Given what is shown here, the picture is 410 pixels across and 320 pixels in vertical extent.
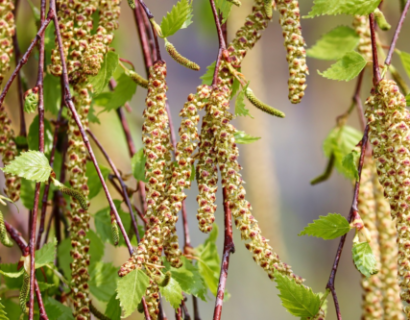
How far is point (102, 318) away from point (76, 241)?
0.08 meters

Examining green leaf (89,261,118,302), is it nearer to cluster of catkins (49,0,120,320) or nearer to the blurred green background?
cluster of catkins (49,0,120,320)

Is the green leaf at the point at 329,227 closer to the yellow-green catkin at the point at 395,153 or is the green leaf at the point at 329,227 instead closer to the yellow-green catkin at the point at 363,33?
the yellow-green catkin at the point at 395,153

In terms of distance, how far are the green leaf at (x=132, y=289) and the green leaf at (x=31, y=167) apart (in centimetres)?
12

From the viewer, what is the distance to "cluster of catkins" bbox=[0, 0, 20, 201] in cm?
48

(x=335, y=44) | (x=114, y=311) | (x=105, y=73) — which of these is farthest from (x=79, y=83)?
(x=335, y=44)

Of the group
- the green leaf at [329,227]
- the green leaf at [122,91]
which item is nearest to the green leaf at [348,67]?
the green leaf at [329,227]

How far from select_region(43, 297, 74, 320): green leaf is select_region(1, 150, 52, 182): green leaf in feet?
0.55

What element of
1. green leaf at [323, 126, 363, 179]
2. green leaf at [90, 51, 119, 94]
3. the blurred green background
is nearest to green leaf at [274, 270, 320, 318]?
green leaf at [90, 51, 119, 94]

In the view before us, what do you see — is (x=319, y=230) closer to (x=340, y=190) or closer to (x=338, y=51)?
(x=338, y=51)

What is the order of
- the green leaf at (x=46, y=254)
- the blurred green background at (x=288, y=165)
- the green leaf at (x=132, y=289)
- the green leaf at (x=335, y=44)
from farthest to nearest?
the blurred green background at (x=288, y=165) → the green leaf at (x=335, y=44) → the green leaf at (x=46, y=254) → the green leaf at (x=132, y=289)

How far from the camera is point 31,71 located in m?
0.88

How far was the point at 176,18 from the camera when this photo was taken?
454 mm

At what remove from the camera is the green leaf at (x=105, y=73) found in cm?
51

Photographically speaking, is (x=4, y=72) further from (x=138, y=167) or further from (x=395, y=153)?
(x=395, y=153)
